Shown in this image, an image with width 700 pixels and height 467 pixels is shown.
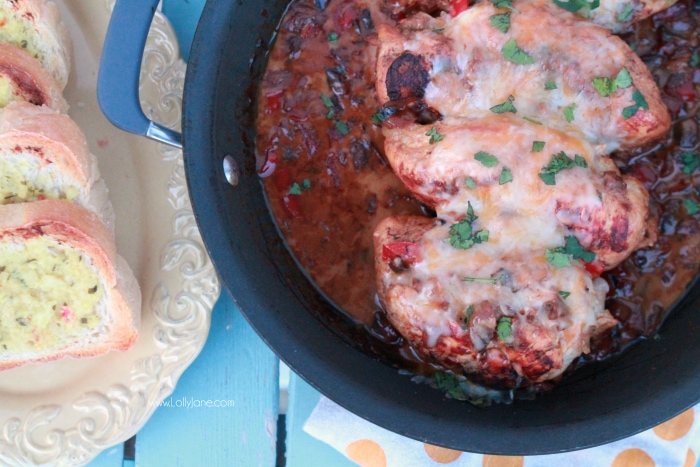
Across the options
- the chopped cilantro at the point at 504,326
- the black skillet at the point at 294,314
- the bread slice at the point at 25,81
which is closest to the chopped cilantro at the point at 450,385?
the black skillet at the point at 294,314

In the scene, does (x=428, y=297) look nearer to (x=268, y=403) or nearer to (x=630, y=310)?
(x=630, y=310)

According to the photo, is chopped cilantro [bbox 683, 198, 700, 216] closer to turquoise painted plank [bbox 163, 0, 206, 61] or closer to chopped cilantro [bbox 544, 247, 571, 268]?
chopped cilantro [bbox 544, 247, 571, 268]

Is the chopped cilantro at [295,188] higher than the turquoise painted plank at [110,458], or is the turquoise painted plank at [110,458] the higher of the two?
the chopped cilantro at [295,188]

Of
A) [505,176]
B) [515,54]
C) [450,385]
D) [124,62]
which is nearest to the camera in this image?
[505,176]

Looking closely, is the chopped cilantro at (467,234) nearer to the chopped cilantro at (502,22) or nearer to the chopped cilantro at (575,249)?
the chopped cilantro at (575,249)

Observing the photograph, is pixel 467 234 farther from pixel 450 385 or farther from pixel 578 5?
pixel 578 5

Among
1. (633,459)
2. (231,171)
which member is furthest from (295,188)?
(633,459)

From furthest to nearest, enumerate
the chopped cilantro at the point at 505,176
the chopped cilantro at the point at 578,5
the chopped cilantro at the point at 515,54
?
1. the chopped cilantro at the point at 578,5
2. the chopped cilantro at the point at 515,54
3. the chopped cilantro at the point at 505,176
